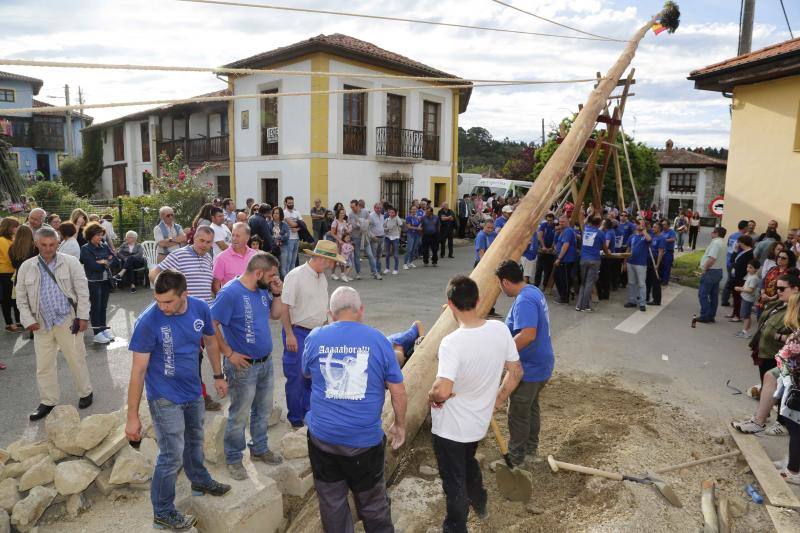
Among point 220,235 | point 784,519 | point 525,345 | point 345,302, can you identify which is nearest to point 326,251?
point 345,302

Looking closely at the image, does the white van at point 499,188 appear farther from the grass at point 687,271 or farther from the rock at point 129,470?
the rock at point 129,470

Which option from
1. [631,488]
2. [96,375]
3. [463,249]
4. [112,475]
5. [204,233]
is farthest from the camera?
[463,249]

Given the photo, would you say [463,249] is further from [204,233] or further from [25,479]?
[25,479]

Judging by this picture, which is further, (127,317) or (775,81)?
(775,81)

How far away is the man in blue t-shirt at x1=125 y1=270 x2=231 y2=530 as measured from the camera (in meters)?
3.31

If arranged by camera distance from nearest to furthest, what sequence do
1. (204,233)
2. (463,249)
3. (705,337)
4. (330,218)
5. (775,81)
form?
→ 1. (204,233)
2. (705,337)
3. (775,81)
4. (330,218)
5. (463,249)

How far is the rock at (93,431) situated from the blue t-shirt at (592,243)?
27.5 ft

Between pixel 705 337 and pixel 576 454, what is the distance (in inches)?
209

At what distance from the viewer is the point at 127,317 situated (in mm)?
8898

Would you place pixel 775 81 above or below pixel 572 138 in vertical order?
above

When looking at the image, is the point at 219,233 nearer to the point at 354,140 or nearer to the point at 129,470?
the point at 129,470

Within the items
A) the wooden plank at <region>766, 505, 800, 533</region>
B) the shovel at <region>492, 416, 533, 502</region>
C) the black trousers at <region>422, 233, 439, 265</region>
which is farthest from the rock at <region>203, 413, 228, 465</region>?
the black trousers at <region>422, 233, 439, 265</region>

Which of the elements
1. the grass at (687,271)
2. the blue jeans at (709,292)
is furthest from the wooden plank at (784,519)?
the grass at (687,271)

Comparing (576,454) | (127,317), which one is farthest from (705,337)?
(127,317)
